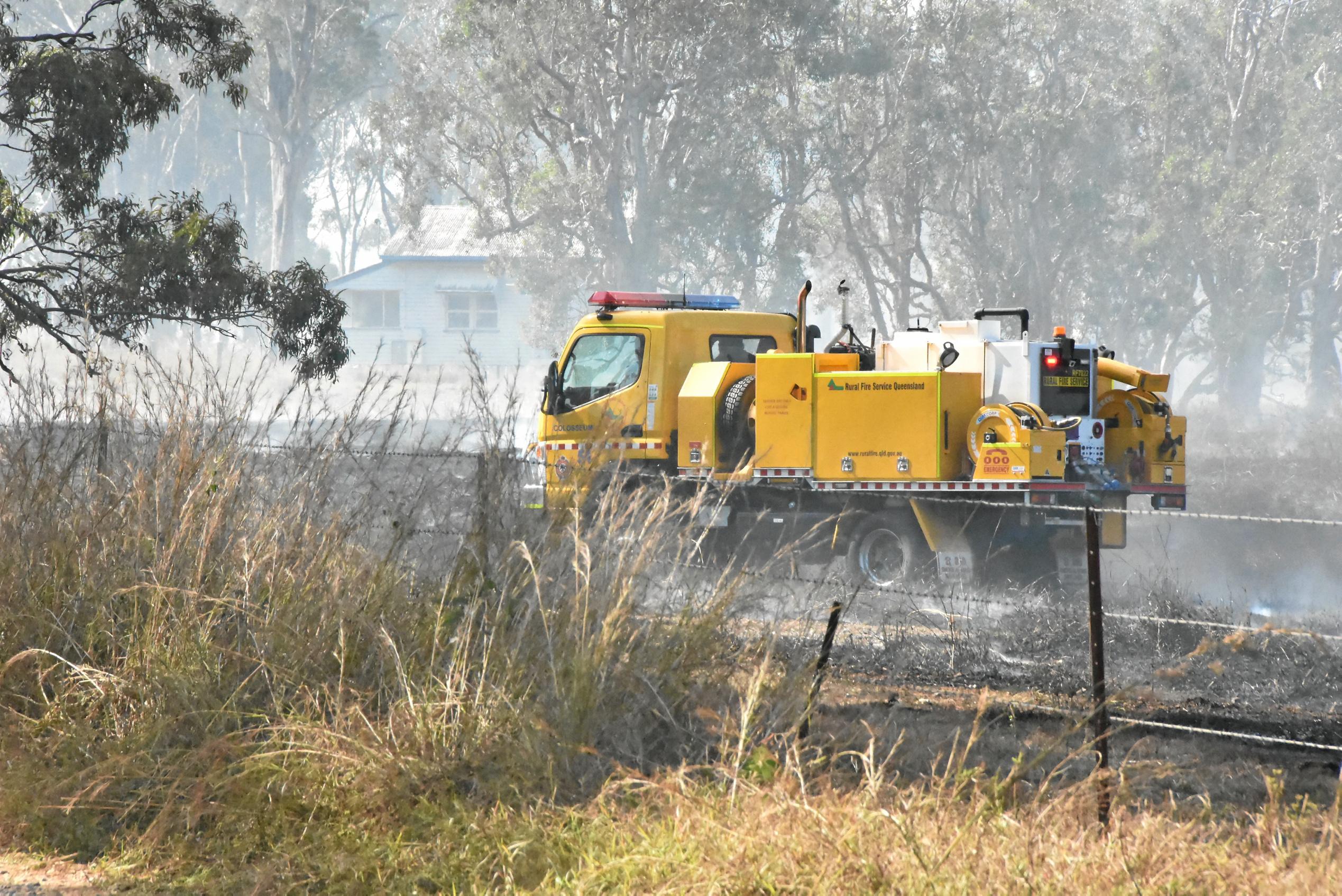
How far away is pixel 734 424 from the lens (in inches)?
533

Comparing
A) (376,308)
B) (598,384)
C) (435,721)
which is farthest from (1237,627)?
(376,308)

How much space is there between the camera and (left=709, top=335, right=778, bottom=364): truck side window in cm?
1433

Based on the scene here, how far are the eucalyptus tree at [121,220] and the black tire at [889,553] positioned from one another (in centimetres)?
651

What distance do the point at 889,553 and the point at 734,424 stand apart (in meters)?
1.93

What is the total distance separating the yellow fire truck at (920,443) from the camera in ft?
40.5

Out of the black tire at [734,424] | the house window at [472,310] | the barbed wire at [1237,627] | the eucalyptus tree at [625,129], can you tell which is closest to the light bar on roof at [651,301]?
the black tire at [734,424]

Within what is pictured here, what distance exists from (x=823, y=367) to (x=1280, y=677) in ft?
16.5

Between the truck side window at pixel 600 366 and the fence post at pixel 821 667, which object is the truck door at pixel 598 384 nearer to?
the truck side window at pixel 600 366

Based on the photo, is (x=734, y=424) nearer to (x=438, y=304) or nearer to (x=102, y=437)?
(x=102, y=437)

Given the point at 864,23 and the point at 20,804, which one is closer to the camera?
the point at 20,804

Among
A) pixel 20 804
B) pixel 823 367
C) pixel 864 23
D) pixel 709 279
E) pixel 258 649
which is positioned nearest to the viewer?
pixel 20 804

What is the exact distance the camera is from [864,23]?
144 ft

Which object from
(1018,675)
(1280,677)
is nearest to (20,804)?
(1018,675)

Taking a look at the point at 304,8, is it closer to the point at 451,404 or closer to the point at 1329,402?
the point at 451,404
